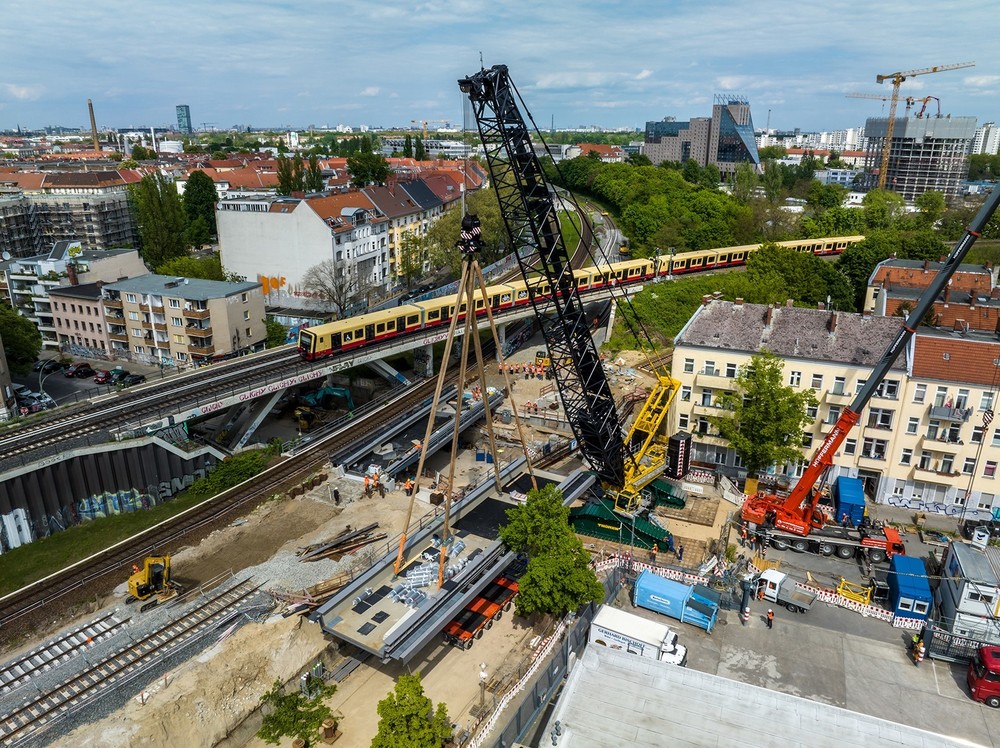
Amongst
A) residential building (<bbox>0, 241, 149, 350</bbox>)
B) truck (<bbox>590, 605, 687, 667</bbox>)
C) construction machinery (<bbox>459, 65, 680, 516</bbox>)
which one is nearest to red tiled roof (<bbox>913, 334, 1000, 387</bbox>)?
construction machinery (<bbox>459, 65, 680, 516</bbox>)

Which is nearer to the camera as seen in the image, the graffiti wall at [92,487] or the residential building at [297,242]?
the graffiti wall at [92,487]

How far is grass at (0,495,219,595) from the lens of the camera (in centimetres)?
3164

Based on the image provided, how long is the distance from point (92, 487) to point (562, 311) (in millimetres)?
27803

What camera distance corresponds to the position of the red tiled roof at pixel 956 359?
108 feet

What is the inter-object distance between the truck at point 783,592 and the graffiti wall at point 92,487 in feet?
104

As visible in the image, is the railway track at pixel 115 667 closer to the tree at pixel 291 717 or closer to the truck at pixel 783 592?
the tree at pixel 291 717

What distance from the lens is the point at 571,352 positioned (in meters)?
31.8

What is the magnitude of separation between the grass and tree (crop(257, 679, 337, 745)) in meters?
16.7

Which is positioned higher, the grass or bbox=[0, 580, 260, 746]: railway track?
bbox=[0, 580, 260, 746]: railway track

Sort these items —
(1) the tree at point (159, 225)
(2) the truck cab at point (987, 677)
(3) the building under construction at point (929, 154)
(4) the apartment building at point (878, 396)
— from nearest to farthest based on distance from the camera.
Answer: (2) the truck cab at point (987, 677) < (4) the apartment building at point (878, 396) < (1) the tree at point (159, 225) < (3) the building under construction at point (929, 154)

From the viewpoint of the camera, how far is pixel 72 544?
112 feet

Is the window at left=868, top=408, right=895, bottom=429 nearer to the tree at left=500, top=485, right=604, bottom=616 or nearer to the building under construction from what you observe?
the tree at left=500, top=485, right=604, bottom=616

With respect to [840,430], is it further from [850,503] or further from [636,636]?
[636,636]

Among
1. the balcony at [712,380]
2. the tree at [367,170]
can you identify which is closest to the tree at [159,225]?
the tree at [367,170]
